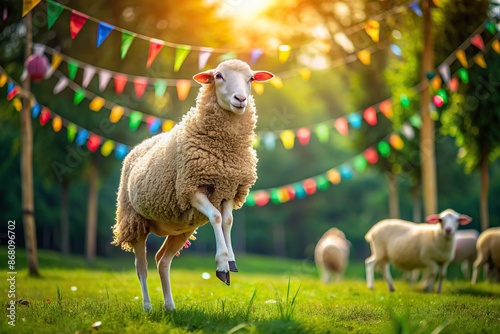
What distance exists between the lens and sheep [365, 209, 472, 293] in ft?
29.6

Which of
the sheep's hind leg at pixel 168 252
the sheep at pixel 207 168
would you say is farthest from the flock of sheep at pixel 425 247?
the sheep at pixel 207 168

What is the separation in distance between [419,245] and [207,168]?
5.04 metres

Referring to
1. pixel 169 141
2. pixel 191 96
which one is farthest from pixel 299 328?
pixel 191 96

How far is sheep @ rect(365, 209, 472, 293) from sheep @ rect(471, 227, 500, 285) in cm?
172

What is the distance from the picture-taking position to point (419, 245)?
372 inches

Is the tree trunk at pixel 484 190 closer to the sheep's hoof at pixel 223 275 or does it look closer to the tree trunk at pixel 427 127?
the tree trunk at pixel 427 127

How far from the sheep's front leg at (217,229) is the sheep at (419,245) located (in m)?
4.58

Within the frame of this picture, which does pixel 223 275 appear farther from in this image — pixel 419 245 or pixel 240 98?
pixel 419 245

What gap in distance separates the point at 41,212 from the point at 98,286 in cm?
1712

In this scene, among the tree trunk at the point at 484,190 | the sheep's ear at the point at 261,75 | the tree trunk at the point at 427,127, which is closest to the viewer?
the sheep's ear at the point at 261,75

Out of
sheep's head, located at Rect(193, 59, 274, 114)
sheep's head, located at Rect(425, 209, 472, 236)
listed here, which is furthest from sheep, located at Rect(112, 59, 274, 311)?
→ sheep's head, located at Rect(425, 209, 472, 236)

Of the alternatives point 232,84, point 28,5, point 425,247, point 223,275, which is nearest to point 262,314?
Answer: point 223,275

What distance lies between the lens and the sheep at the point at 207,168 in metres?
5.59

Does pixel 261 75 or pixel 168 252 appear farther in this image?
pixel 168 252
